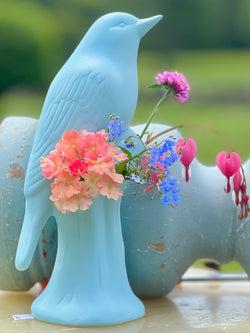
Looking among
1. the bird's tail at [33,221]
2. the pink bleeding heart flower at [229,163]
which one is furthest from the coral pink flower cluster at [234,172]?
the bird's tail at [33,221]

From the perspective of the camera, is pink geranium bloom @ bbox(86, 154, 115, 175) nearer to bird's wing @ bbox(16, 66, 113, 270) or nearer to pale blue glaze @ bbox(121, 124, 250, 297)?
bird's wing @ bbox(16, 66, 113, 270)

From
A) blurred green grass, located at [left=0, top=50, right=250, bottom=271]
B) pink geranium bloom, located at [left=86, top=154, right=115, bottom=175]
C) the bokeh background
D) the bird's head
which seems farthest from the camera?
blurred green grass, located at [left=0, top=50, right=250, bottom=271]

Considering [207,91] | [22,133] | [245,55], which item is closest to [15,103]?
[207,91]

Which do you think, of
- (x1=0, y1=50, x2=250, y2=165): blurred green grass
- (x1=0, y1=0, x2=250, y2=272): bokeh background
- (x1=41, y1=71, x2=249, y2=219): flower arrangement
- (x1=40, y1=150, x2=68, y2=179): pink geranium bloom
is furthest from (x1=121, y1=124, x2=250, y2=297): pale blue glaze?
(x1=0, y1=0, x2=250, y2=272): bokeh background

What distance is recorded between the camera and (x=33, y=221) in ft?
3.31

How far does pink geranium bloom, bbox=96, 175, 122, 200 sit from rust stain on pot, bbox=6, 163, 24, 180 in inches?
9.2

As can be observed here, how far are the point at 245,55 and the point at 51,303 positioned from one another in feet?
17.1

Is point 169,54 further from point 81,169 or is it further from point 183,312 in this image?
point 81,169

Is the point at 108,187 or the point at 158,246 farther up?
the point at 108,187

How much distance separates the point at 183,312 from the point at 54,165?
388 mm

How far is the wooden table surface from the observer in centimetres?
99

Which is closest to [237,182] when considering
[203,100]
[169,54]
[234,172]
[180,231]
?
[234,172]

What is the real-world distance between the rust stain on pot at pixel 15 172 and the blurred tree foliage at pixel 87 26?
11.2 feet

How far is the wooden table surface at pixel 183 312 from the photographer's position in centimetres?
99
